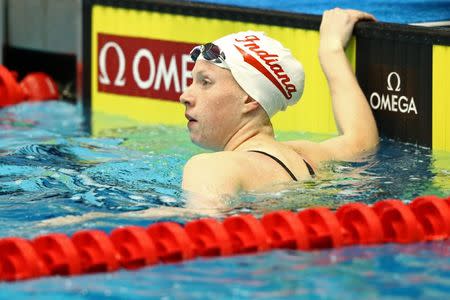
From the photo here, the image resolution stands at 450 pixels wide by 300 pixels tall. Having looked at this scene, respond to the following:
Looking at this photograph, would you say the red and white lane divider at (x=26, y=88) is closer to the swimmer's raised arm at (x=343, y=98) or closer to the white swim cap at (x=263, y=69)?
the swimmer's raised arm at (x=343, y=98)

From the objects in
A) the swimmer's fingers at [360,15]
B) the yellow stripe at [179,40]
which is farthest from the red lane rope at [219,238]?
the yellow stripe at [179,40]

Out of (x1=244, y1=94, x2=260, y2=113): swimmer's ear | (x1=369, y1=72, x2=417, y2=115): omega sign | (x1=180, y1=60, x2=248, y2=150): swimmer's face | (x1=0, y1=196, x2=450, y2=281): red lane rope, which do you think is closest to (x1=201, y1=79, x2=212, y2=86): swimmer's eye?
(x1=180, y1=60, x2=248, y2=150): swimmer's face

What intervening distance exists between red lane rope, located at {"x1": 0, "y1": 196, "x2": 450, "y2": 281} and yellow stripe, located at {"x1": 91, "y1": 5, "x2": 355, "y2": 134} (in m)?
1.98

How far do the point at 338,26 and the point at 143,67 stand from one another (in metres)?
1.52

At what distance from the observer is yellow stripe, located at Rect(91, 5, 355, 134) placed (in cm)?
572

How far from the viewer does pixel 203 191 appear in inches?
149

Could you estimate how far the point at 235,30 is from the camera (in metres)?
6.12

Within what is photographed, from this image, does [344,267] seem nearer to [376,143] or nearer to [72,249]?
[72,249]

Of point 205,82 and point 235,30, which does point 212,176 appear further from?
point 235,30

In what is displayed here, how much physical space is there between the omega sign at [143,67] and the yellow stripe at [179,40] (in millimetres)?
42

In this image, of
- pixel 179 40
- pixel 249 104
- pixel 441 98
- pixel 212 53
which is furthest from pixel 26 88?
pixel 249 104

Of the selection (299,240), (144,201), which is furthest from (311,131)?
(299,240)

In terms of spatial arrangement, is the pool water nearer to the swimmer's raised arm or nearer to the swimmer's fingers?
the swimmer's raised arm

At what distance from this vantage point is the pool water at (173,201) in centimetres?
302
